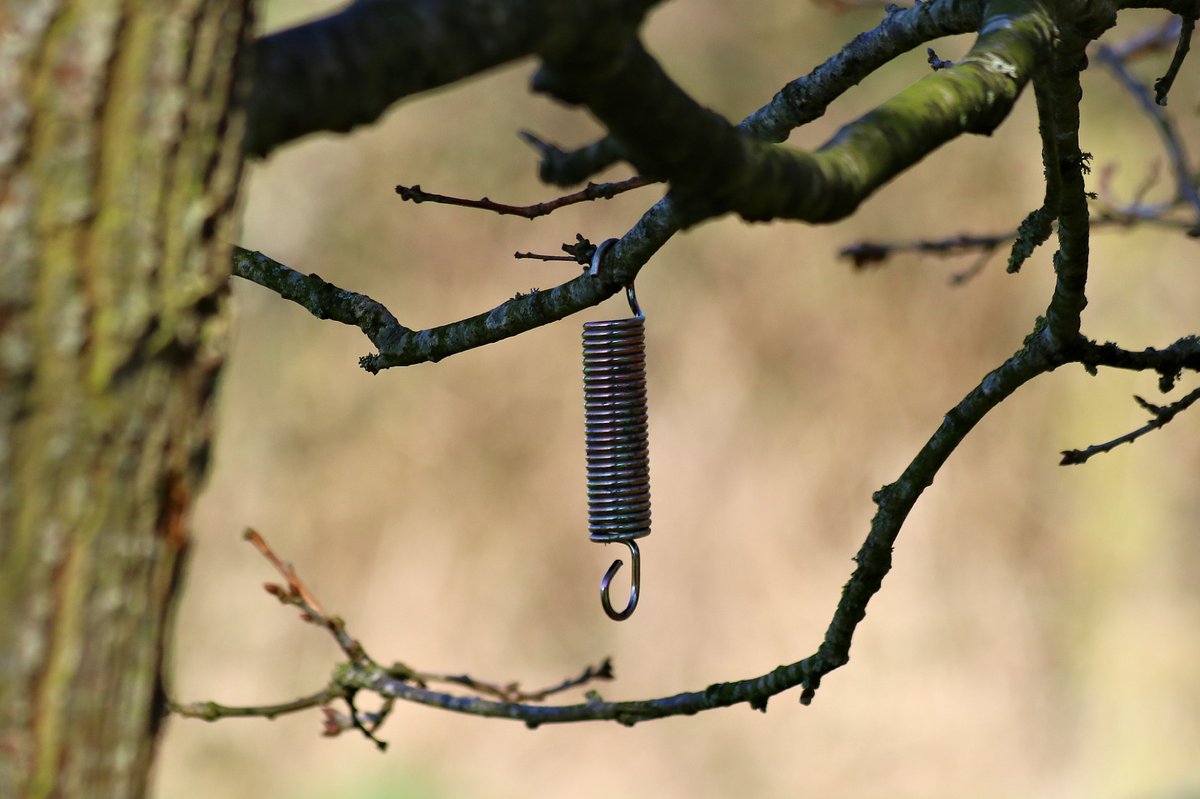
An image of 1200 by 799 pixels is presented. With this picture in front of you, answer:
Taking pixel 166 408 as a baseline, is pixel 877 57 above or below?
above

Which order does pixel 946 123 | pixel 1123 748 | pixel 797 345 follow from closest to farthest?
pixel 946 123 → pixel 1123 748 → pixel 797 345

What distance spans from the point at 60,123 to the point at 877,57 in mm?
1035

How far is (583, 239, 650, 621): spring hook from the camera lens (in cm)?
149

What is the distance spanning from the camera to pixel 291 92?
0.76m

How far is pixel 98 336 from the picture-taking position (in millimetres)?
719

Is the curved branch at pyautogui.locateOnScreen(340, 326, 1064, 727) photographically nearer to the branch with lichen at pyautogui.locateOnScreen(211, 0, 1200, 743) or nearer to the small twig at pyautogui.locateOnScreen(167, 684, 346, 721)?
the branch with lichen at pyautogui.locateOnScreen(211, 0, 1200, 743)

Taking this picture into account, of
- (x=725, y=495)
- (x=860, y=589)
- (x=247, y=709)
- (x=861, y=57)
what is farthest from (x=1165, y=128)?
(x=725, y=495)

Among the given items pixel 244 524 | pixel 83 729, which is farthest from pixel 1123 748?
pixel 83 729

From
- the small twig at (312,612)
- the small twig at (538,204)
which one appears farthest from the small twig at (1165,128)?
the small twig at (312,612)

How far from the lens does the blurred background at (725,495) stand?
5266mm

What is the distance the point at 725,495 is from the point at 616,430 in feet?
13.2

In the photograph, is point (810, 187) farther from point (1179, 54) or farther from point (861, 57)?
point (1179, 54)

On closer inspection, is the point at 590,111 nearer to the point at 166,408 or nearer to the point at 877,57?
the point at 166,408

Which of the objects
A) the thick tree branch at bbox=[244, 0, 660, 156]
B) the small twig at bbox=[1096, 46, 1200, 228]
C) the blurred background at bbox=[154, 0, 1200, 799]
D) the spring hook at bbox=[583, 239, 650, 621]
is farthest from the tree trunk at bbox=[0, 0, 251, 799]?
the blurred background at bbox=[154, 0, 1200, 799]
